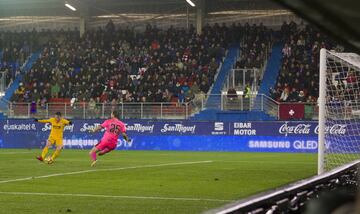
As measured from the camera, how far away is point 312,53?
36625 millimetres

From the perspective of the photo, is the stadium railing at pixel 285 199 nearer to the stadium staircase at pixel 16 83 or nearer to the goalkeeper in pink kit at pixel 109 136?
the goalkeeper in pink kit at pixel 109 136

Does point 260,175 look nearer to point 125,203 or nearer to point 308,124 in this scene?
point 125,203

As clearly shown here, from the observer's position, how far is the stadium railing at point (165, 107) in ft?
107

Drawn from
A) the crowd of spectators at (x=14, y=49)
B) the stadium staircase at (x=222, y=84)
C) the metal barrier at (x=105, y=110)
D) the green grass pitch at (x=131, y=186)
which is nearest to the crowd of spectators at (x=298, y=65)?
the stadium staircase at (x=222, y=84)

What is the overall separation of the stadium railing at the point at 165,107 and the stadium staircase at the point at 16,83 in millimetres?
3827

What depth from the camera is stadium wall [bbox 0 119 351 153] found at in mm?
29047

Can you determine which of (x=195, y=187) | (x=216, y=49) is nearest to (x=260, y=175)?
(x=195, y=187)

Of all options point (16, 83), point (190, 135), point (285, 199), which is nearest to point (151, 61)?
point (16, 83)

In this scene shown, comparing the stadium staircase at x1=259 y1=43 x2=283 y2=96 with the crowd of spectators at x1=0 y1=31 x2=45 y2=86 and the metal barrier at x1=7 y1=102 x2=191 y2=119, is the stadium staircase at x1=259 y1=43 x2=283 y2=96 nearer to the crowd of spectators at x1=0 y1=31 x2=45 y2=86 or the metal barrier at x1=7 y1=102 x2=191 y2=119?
the metal barrier at x1=7 y1=102 x2=191 y2=119

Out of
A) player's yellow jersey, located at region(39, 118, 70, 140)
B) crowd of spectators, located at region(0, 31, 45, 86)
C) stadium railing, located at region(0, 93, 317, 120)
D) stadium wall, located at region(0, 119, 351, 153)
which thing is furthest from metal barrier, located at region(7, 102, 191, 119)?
player's yellow jersey, located at region(39, 118, 70, 140)

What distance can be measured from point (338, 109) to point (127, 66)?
2421 centimetres

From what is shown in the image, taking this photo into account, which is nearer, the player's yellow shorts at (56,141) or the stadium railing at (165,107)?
the player's yellow shorts at (56,141)

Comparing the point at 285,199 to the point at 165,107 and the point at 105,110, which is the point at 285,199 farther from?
the point at 105,110

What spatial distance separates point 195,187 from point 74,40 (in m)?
34.5
